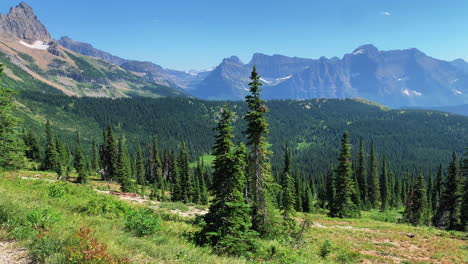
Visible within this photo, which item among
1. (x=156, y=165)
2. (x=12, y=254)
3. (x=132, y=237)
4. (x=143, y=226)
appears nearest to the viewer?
(x=12, y=254)

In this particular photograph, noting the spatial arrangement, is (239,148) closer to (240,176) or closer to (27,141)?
(240,176)

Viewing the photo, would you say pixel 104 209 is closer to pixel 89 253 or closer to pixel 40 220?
pixel 40 220

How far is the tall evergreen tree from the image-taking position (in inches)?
877

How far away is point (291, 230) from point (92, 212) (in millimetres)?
19943

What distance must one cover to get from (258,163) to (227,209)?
8652 millimetres

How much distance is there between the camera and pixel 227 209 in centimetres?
1520

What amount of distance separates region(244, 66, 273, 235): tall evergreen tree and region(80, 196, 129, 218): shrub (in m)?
10.9

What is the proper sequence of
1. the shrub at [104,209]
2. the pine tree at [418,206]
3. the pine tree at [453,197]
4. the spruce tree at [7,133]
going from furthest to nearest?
the pine tree at [418,206] → the pine tree at [453,197] → the spruce tree at [7,133] → the shrub at [104,209]

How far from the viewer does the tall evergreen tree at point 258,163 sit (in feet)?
73.1

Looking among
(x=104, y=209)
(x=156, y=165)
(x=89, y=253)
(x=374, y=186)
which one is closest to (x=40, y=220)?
(x=89, y=253)

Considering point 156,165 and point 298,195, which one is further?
point 156,165

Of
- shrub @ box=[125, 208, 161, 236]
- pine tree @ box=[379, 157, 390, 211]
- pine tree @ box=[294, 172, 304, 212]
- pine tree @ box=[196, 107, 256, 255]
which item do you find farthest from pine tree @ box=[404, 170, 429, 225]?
shrub @ box=[125, 208, 161, 236]

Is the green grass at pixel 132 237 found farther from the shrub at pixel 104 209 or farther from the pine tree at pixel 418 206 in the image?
the pine tree at pixel 418 206

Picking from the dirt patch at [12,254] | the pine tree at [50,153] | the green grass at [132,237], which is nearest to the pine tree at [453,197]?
the green grass at [132,237]
